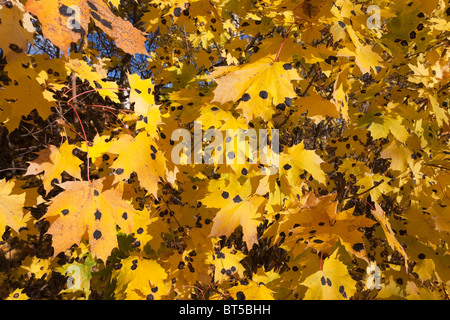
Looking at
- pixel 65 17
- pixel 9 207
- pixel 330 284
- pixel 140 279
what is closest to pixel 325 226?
pixel 330 284

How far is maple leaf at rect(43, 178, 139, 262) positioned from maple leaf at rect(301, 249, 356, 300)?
1213 millimetres

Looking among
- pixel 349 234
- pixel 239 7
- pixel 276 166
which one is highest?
pixel 239 7

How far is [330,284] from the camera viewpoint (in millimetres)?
1666

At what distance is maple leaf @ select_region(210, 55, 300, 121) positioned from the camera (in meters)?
1.60

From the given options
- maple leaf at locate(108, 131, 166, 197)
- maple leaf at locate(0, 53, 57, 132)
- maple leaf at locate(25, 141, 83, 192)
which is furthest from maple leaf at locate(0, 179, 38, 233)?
maple leaf at locate(108, 131, 166, 197)

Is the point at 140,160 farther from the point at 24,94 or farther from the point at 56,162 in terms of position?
the point at 24,94

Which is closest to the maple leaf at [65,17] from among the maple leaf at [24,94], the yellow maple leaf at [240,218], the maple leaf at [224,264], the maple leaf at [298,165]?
the maple leaf at [24,94]

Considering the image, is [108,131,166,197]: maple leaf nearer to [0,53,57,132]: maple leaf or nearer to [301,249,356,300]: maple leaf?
[0,53,57,132]: maple leaf

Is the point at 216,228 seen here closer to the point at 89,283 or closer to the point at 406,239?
the point at 406,239

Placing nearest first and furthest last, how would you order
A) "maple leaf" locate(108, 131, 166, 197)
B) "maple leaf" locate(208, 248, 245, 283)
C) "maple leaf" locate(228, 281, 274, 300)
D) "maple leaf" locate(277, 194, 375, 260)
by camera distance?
"maple leaf" locate(277, 194, 375, 260), "maple leaf" locate(108, 131, 166, 197), "maple leaf" locate(228, 281, 274, 300), "maple leaf" locate(208, 248, 245, 283)

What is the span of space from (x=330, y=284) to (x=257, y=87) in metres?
1.27
